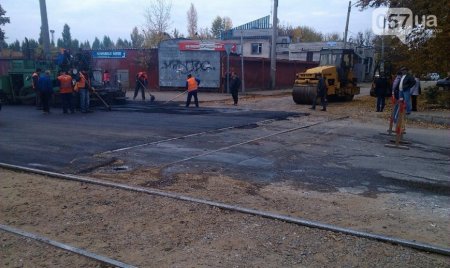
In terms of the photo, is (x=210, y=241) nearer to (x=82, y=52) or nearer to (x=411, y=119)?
(x=411, y=119)

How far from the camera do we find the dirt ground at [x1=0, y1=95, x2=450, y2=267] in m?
4.48

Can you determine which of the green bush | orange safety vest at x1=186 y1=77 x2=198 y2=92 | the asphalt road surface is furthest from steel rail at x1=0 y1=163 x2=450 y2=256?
the green bush

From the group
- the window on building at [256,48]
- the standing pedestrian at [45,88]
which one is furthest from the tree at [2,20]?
the standing pedestrian at [45,88]

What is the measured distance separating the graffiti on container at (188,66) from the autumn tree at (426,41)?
13.9m

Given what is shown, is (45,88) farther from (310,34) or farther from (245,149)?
(310,34)

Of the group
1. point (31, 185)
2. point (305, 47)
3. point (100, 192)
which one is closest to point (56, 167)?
point (31, 185)

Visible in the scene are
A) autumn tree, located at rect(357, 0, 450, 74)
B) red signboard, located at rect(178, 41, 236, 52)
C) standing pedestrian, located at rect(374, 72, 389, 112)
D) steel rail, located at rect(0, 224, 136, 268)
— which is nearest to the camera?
steel rail, located at rect(0, 224, 136, 268)

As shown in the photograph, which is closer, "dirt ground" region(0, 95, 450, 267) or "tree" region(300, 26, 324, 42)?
"dirt ground" region(0, 95, 450, 267)

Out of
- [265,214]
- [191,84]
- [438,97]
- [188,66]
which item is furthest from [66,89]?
[438,97]

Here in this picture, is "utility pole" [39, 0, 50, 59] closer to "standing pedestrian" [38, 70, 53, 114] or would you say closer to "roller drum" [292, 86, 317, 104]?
"standing pedestrian" [38, 70, 53, 114]

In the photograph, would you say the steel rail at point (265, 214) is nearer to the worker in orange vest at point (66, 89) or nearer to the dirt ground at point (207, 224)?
the dirt ground at point (207, 224)

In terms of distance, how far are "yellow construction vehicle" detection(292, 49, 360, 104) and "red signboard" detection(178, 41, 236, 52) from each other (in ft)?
29.9

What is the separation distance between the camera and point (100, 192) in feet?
22.0

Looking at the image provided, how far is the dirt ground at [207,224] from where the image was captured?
4.48 metres
